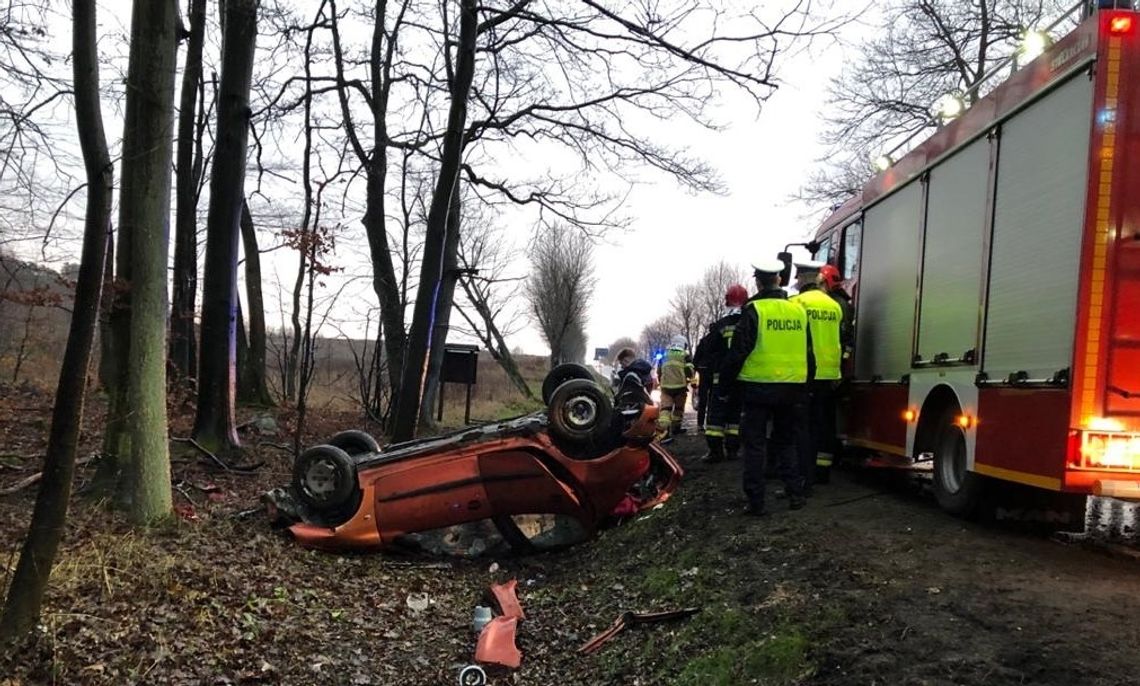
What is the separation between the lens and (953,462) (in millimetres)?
5859

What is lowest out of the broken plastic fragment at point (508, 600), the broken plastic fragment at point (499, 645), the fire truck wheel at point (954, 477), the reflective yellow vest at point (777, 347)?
the broken plastic fragment at point (499, 645)

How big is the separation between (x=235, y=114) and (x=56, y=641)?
7462 mm

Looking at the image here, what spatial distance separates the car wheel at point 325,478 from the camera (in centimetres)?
644

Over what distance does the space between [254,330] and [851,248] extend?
46.2 feet

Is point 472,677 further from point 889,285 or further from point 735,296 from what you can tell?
point 735,296

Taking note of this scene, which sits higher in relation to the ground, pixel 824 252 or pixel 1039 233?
pixel 824 252

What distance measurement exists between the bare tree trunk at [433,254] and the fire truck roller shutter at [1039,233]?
8900 mm

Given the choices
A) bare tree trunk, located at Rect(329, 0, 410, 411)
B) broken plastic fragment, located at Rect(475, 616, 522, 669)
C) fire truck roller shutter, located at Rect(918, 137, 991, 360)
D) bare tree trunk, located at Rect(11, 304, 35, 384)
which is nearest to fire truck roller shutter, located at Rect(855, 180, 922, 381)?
fire truck roller shutter, located at Rect(918, 137, 991, 360)

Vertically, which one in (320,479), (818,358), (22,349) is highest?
(818,358)

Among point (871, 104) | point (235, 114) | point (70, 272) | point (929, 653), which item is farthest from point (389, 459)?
point (871, 104)

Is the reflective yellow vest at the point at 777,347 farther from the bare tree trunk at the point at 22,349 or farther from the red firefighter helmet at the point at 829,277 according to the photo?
the bare tree trunk at the point at 22,349

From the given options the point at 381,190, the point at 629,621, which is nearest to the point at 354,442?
the point at 629,621

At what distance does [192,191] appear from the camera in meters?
15.6

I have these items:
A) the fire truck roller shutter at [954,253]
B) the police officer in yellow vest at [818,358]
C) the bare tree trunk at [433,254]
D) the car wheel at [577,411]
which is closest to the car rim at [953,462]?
the fire truck roller shutter at [954,253]
